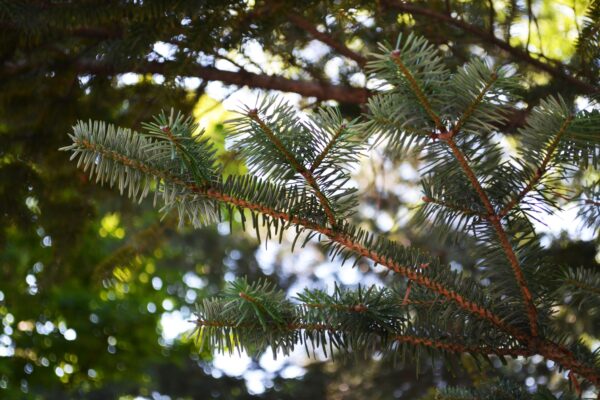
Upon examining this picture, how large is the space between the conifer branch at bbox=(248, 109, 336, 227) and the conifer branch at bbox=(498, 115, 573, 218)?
273 mm

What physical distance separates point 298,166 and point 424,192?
0.24m

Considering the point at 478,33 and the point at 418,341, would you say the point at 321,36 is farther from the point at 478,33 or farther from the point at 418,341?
the point at 418,341

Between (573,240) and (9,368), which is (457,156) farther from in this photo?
(9,368)

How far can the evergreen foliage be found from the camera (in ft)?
3.17

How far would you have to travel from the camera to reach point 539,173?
1046 millimetres

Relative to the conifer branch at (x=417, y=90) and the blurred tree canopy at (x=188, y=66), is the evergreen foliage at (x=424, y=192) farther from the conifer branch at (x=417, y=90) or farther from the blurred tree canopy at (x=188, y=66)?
the blurred tree canopy at (x=188, y=66)

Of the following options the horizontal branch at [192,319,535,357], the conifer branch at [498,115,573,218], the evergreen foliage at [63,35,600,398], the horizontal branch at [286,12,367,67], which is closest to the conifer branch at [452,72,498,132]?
the evergreen foliage at [63,35,600,398]

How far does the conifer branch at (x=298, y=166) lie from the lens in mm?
988

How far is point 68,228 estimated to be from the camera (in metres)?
2.38

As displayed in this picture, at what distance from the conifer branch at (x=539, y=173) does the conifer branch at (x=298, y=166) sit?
27 cm

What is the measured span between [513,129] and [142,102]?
3.69 ft

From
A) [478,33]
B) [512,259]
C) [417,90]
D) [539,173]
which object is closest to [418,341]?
[512,259]

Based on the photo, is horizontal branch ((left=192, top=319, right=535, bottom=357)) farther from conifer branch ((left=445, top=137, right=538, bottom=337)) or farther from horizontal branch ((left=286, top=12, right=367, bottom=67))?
horizontal branch ((left=286, top=12, right=367, bottom=67))

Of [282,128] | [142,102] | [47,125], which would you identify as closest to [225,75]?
[142,102]
